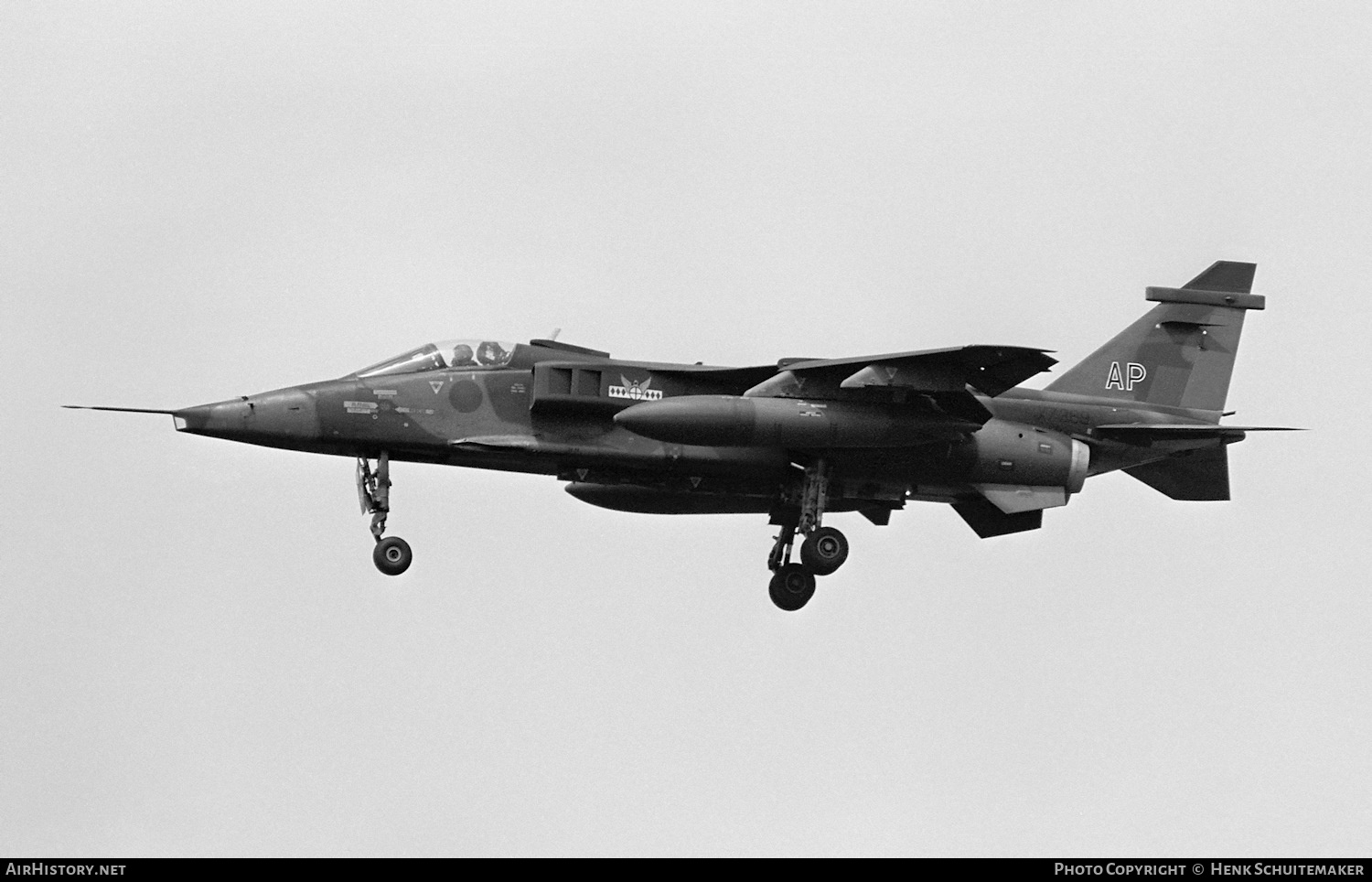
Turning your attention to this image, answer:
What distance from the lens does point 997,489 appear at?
92.3ft

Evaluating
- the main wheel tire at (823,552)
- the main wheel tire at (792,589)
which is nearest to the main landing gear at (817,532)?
the main wheel tire at (823,552)

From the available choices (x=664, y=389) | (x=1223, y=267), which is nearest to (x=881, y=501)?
(x=664, y=389)

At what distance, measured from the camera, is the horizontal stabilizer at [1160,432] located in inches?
1114

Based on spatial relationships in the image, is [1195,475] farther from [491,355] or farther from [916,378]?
[491,355]

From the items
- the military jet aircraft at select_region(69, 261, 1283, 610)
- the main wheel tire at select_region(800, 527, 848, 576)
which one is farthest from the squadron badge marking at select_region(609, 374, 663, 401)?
the main wheel tire at select_region(800, 527, 848, 576)

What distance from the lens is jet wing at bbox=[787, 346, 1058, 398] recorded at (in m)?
25.9

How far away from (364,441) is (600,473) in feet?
9.71

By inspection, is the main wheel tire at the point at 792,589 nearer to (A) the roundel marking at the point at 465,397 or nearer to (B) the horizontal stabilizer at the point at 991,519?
(B) the horizontal stabilizer at the point at 991,519

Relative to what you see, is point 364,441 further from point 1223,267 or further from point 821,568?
point 1223,267

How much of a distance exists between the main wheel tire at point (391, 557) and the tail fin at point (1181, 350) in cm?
901

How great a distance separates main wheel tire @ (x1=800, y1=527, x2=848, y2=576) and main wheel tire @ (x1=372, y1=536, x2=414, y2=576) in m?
4.88

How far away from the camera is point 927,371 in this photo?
86.0 feet
